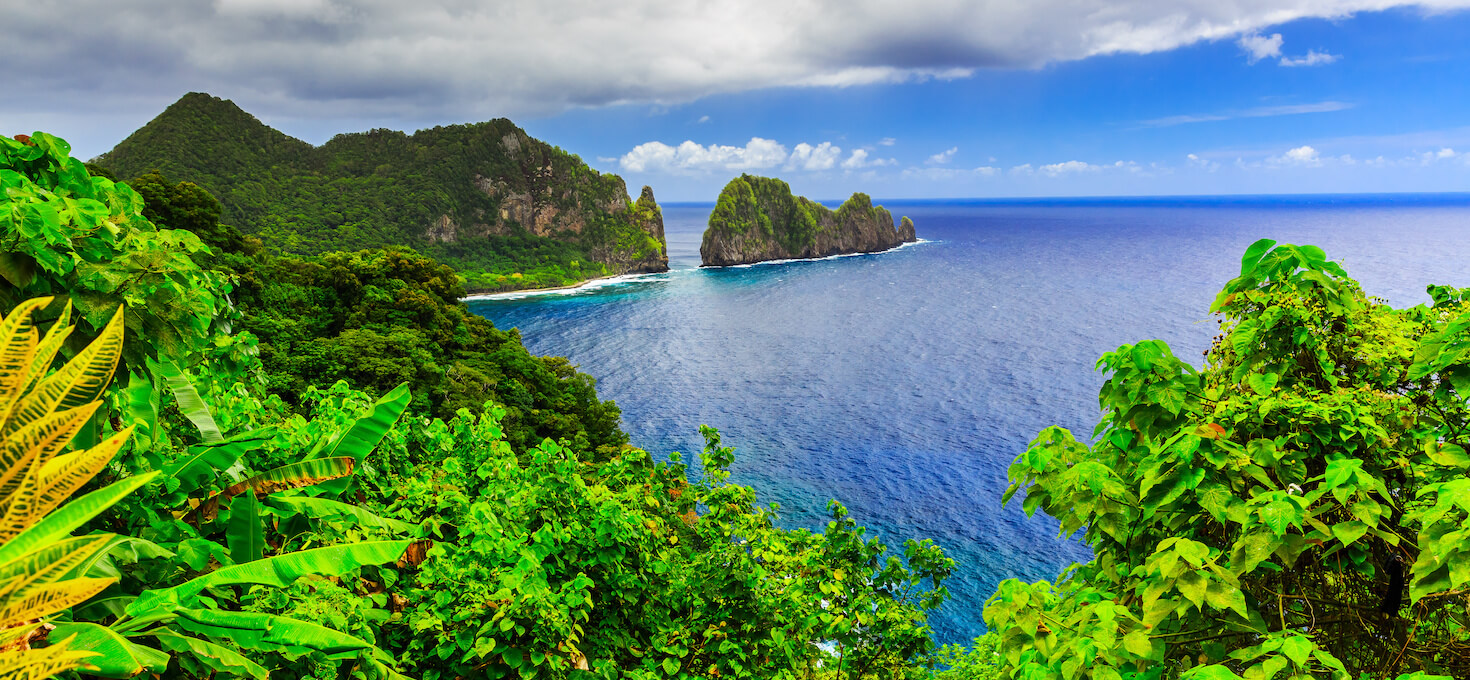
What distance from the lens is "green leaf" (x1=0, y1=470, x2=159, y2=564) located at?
8.78 feet

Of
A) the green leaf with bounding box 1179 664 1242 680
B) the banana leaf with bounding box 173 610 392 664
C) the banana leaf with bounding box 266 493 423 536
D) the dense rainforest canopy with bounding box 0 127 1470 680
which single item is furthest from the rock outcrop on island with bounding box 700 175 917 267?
the green leaf with bounding box 1179 664 1242 680

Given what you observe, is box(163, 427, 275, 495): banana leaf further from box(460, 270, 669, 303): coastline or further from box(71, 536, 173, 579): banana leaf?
box(460, 270, 669, 303): coastline

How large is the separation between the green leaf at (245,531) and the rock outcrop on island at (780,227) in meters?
149

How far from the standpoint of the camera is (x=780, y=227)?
6614 inches

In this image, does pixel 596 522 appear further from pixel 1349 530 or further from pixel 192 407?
pixel 1349 530

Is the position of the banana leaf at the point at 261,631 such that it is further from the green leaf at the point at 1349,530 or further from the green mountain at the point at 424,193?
the green mountain at the point at 424,193

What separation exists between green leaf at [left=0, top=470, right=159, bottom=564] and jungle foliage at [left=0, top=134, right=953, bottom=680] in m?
0.01

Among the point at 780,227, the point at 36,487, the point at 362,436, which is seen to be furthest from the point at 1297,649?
the point at 780,227

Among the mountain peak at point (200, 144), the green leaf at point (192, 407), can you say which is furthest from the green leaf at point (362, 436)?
the mountain peak at point (200, 144)

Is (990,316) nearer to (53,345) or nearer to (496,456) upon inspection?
(496,456)

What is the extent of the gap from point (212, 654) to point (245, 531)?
6.17 ft

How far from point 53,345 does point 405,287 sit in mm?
40894

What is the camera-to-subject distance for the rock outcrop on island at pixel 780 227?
509 feet

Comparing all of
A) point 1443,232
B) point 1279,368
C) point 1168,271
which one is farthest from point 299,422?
point 1443,232
